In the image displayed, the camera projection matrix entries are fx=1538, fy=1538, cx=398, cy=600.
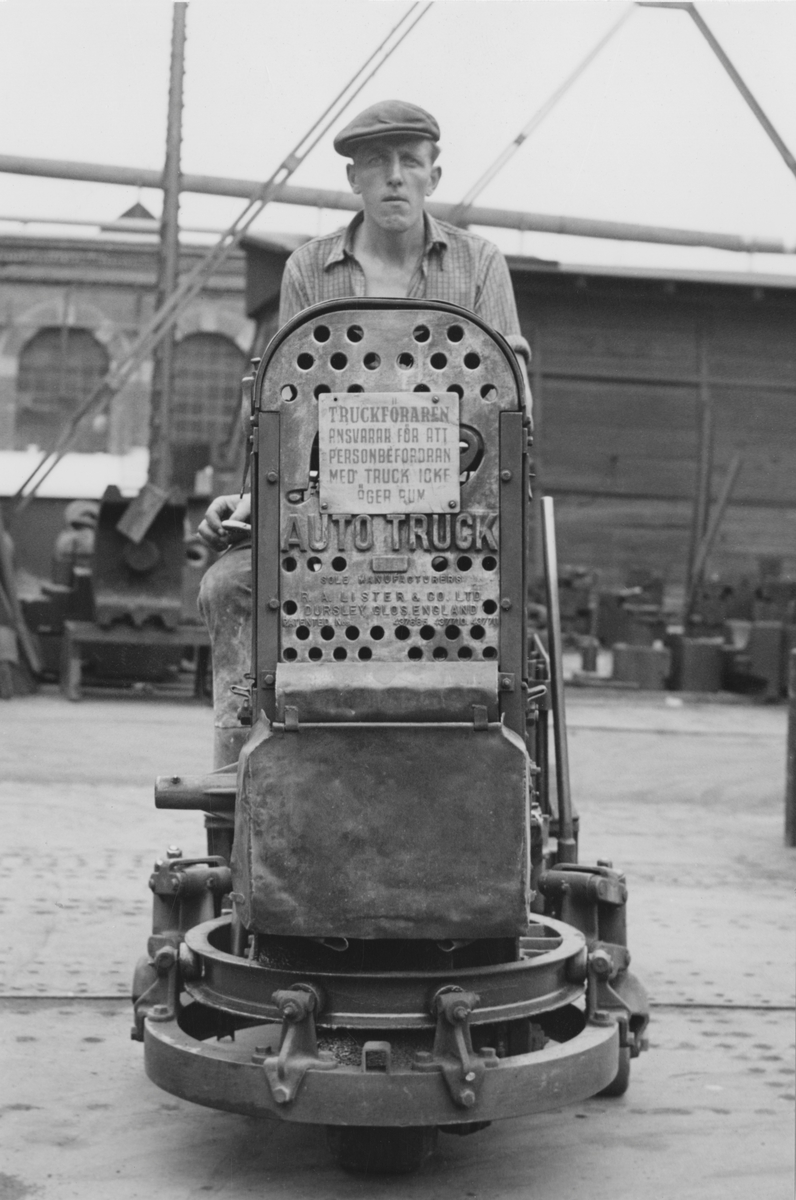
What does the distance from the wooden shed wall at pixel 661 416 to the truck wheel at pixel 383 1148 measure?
15.9 meters

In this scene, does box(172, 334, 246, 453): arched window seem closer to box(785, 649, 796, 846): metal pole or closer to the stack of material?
the stack of material

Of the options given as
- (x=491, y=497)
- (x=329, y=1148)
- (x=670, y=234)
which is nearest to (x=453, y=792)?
(x=491, y=497)

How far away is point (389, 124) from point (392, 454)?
3.06 feet

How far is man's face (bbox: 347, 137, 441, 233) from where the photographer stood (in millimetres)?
3135

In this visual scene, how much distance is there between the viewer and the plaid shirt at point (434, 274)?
3.29 meters

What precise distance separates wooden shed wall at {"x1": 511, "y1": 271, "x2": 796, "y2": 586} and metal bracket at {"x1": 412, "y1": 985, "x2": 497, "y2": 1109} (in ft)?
52.6

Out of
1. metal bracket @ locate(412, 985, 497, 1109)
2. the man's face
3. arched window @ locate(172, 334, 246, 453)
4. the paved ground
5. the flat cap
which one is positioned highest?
arched window @ locate(172, 334, 246, 453)

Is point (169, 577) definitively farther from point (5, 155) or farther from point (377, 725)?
point (377, 725)

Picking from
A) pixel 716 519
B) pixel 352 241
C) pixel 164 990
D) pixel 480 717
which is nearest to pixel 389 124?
pixel 352 241

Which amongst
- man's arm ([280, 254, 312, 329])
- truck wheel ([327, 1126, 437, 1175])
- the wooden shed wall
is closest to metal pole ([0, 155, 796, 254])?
the wooden shed wall

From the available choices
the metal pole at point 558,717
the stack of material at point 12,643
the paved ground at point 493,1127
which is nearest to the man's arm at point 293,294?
the metal pole at point 558,717

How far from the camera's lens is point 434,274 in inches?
129

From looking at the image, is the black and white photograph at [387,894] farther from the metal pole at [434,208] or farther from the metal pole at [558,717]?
the metal pole at [434,208]

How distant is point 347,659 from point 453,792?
27 centimetres
